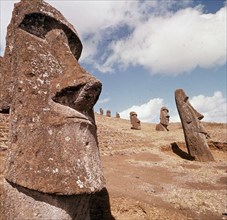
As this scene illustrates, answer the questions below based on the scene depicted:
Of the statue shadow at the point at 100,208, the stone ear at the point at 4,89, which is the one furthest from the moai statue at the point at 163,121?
the stone ear at the point at 4,89

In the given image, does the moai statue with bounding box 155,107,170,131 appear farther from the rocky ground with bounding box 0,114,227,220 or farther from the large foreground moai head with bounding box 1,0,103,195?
the large foreground moai head with bounding box 1,0,103,195

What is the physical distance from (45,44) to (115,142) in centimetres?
1338

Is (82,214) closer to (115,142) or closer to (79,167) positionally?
(79,167)

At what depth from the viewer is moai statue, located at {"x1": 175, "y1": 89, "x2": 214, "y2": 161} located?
12.4 m

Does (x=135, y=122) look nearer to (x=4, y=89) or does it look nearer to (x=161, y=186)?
(x=161, y=186)

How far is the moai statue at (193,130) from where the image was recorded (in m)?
12.4

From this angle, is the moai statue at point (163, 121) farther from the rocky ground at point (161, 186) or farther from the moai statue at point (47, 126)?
the moai statue at point (47, 126)

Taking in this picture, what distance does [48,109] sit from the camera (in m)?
2.68

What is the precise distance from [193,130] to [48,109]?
11.3 m

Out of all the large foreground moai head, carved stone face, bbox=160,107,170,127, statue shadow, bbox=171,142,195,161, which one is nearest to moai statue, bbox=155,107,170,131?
carved stone face, bbox=160,107,170,127

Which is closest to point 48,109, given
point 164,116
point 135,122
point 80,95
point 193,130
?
point 80,95

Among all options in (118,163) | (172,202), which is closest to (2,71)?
(172,202)

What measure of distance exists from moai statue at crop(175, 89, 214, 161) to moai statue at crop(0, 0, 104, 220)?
34.6ft

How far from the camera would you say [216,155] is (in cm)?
1415
